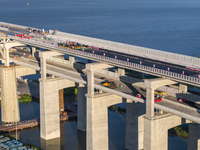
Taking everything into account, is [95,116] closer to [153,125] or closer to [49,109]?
[153,125]

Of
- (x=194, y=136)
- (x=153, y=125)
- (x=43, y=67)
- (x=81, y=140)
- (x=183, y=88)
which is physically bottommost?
(x=81, y=140)

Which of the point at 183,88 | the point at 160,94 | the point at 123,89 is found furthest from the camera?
the point at 123,89

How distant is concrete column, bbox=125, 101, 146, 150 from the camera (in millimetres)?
80231

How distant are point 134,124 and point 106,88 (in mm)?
9598

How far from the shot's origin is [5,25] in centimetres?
13012

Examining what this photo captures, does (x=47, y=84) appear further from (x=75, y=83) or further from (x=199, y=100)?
(x=199, y=100)

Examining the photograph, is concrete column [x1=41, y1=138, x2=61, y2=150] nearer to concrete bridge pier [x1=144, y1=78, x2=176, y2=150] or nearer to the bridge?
the bridge

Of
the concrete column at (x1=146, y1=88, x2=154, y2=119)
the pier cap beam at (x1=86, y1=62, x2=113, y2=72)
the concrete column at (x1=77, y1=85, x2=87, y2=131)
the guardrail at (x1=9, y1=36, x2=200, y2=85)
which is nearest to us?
the guardrail at (x1=9, y1=36, x2=200, y2=85)

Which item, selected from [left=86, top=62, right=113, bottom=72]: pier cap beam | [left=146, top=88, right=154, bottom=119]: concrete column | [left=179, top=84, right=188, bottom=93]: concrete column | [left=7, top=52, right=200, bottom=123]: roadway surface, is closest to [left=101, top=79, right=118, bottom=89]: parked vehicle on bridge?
[left=7, top=52, right=200, bottom=123]: roadway surface

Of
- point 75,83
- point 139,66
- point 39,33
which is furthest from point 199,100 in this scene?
point 39,33

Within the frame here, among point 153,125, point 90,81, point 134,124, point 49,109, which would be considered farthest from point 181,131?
point 49,109

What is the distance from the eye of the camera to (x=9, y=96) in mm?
98438

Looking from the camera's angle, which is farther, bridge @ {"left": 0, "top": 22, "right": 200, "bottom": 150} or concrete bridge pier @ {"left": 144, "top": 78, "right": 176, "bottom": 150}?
bridge @ {"left": 0, "top": 22, "right": 200, "bottom": 150}

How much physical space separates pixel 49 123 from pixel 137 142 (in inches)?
723
